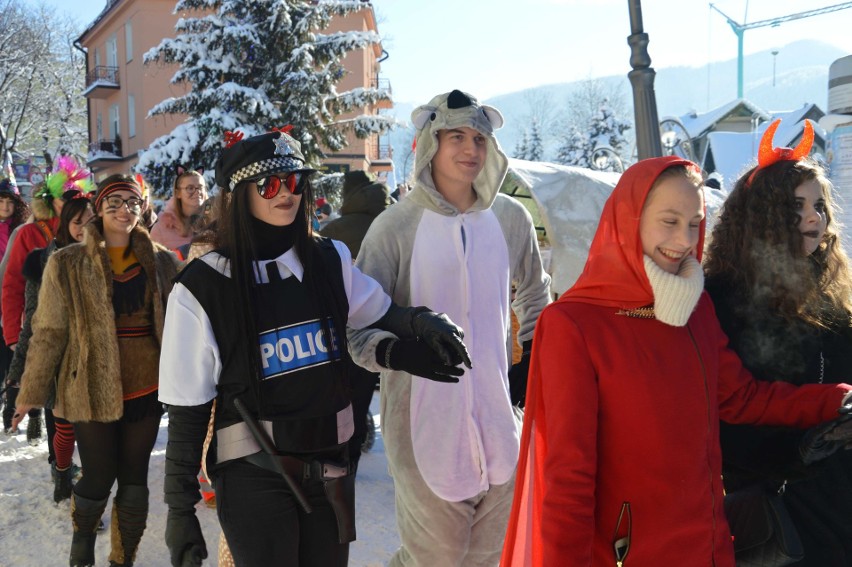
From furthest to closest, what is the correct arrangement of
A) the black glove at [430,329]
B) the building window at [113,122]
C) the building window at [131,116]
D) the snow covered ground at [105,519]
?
the building window at [113,122] → the building window at [131,116] → the snow covered ground at [105,519] → the black glove at [430,329]

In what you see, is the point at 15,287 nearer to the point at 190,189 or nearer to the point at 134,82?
the point at 190,189

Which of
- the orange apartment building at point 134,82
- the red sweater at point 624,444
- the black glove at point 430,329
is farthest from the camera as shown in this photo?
the orange apartment building at point 134,82

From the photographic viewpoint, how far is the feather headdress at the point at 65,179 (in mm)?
5940

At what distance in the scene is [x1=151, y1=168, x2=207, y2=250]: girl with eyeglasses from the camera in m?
6.07

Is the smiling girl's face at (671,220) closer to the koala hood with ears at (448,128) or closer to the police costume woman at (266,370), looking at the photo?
the police costume woman at (266,370)

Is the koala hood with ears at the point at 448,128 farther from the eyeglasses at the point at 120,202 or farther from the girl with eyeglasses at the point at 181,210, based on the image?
the girl with eyeglasses at the point at 181,210

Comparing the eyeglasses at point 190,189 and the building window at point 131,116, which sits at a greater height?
the building window at point 131,116

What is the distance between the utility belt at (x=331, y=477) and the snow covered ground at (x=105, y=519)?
1756mm

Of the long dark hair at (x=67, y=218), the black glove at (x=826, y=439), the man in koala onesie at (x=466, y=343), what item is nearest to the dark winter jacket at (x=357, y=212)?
the long dark hair at (x=67, y=218)

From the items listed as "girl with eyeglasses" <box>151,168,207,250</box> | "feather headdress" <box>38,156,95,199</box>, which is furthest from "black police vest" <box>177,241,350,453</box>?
"feather headdress" <box>38,156,95,199</box>

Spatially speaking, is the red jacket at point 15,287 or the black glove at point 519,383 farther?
the red jacket at point 15,287

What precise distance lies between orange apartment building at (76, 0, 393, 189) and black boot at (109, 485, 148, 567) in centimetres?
2727

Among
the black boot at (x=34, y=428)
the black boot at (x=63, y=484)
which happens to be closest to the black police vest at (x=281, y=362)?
the black boot at (x=63, y=484)

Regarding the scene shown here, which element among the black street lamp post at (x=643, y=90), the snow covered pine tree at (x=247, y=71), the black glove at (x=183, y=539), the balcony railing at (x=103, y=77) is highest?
the balcony railing at (x=103, y=77)
